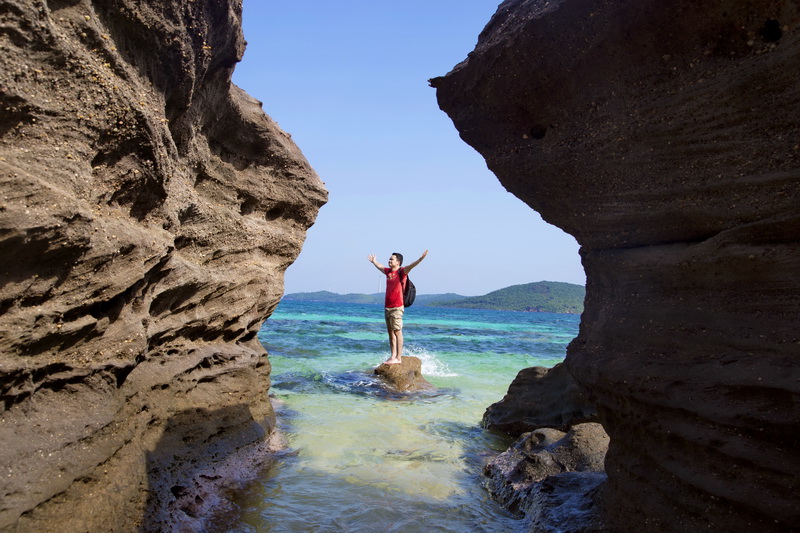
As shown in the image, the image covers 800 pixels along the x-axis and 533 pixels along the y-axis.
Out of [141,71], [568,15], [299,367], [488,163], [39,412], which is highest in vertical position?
[568,15]

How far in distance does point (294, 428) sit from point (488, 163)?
12.0 feet

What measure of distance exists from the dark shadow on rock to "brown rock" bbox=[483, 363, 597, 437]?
2.63 meters

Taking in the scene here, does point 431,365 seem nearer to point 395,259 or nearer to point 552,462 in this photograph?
point 395,259

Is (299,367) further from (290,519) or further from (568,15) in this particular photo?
(568,15)

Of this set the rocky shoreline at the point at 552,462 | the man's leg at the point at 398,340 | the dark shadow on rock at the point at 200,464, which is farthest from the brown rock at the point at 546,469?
the man's leg at the point at 398,340

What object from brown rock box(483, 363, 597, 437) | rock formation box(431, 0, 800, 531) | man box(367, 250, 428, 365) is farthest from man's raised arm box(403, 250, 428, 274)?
rock formation box(431, 0, 800, 531)

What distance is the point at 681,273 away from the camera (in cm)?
260

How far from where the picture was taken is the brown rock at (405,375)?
8.75m

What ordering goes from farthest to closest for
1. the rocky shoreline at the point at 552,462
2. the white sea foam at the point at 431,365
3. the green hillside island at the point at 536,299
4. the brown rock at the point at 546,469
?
the green hillside island at the point at 536,299
the white sea foam at the point at 431,365
the brown rock at the point at 546,469
the rocky shoreline at the point at 552,462

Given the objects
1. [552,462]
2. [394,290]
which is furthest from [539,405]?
[394,290]

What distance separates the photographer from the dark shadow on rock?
10.8ft

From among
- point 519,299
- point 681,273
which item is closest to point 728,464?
point 681,273

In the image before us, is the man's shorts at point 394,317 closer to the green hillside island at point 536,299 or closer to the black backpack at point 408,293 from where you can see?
the black backpack at point 408,293

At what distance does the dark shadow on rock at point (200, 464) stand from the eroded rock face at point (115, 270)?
2 cm
